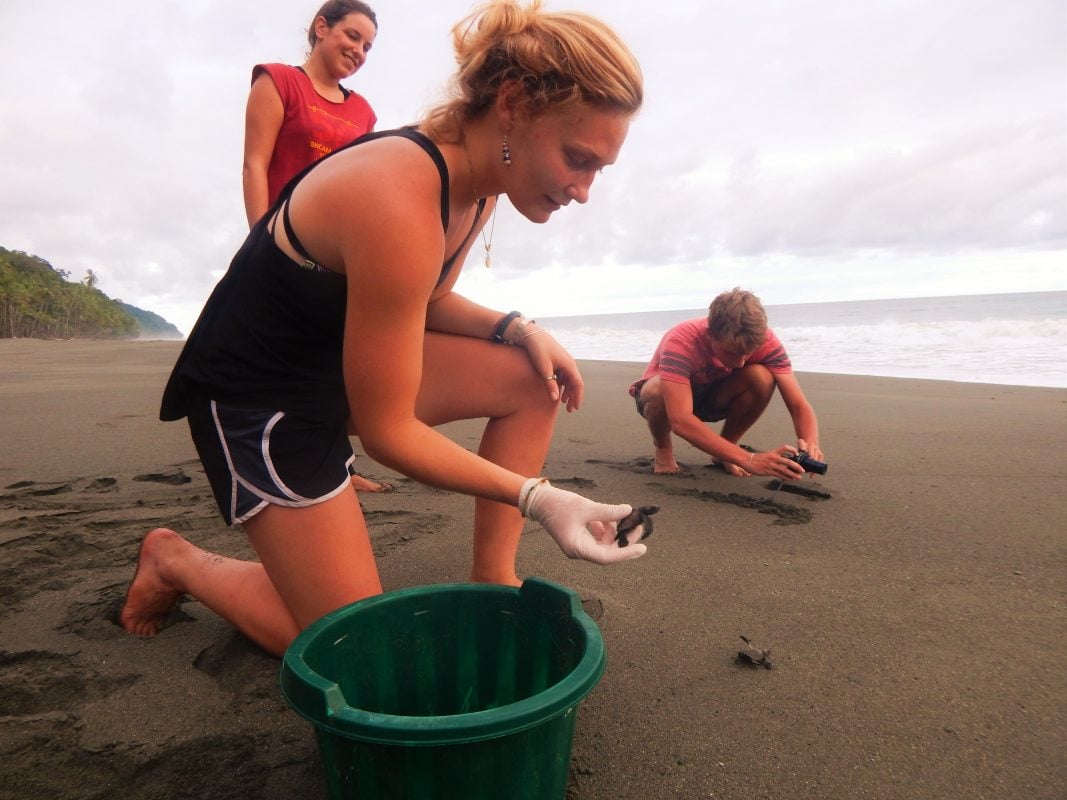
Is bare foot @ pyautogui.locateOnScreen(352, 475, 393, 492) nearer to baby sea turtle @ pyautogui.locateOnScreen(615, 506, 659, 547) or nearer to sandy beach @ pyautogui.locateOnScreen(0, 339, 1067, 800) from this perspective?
sandy beach @ pyautogui.locateOnScreen(0, 339, 1067, 800)

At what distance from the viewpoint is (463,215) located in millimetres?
1562

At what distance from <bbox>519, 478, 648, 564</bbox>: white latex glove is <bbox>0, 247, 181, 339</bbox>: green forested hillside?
91.9 feet

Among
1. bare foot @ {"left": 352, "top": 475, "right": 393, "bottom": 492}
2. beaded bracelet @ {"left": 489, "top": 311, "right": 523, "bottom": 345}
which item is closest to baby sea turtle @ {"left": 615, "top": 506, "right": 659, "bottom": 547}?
beaded bracelet @ {"left": 489, "top": 311, "right": 523, "bottom": 345}

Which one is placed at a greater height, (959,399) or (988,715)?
(959,399)

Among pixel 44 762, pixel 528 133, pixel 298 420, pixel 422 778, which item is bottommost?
pixel 44 762

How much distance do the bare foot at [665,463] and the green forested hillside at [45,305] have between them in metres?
26.8

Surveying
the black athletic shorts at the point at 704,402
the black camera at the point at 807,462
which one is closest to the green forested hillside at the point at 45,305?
the black athletic shorts at the point at 704,402

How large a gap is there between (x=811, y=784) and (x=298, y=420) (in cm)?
127

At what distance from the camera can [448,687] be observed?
1.41 meters

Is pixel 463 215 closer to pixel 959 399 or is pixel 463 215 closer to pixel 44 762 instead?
pixel 44 762

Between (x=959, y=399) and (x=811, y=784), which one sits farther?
(x=959, y=399)

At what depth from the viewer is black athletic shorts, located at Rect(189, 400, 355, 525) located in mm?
1535

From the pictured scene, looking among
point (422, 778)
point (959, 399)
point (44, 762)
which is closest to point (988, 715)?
point (422, 778)

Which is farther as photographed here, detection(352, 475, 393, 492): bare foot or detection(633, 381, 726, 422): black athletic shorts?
detection(633, 381, 726, 422): black athletic shorts
